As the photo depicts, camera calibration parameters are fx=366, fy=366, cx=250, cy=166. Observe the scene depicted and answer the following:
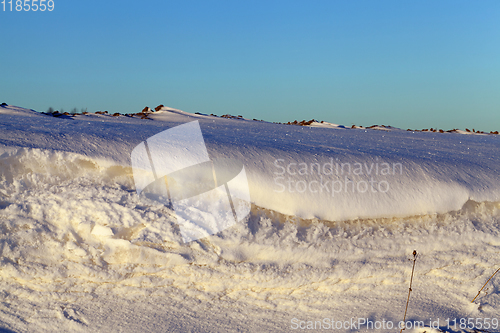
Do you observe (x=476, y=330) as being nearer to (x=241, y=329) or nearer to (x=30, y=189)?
(x=241, y=329)

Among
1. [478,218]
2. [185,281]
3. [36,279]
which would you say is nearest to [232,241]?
[185,281]

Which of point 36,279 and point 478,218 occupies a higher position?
point 478,218

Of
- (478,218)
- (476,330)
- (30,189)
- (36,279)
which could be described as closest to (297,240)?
(476,330)

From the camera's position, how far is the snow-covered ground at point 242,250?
205 centimetres

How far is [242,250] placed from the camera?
7.14 ft

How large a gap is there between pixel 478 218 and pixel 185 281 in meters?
2.04

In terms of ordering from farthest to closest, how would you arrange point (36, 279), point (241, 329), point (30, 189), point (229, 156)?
1. point (229, 156)
2. point (30, 189)
3. point (36, 279)
4. point (241, 329)

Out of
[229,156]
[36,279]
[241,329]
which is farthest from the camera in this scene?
[229,156]

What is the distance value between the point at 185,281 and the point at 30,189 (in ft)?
3.67

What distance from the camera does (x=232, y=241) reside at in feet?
7.07

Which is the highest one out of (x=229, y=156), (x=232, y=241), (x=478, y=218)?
(x=229, y=156)

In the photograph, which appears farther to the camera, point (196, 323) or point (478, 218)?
point (478, 218)

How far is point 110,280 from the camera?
2.09m

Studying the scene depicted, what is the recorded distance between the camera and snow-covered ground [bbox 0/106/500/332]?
2.05 meters
